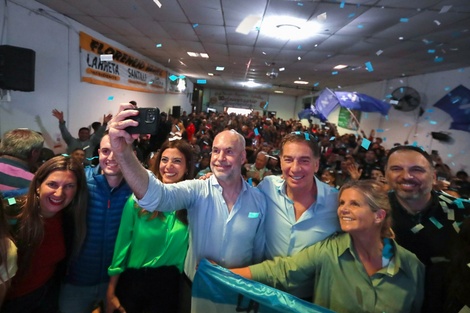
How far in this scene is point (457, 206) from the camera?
176cm

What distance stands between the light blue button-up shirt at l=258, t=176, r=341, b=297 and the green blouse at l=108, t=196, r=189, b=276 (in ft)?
1.92

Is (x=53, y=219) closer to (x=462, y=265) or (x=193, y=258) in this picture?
(x=193, y=258)

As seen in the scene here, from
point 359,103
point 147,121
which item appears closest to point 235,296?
point 147,121

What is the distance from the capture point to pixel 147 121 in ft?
3.42

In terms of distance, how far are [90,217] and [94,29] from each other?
590 cm

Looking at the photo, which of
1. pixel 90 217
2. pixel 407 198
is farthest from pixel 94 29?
pixel 407 198

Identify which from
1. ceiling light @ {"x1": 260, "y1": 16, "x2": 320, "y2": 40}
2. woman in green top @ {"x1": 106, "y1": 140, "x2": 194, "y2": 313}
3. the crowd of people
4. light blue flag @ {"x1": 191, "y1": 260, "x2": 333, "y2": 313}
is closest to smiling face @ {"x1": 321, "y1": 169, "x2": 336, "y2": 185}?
the crowd of people

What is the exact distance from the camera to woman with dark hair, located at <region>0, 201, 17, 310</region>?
45.7 inches

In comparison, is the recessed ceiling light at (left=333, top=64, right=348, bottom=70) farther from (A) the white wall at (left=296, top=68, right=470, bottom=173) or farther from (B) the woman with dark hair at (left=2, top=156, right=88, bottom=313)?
(B) the woman with dark hair at (left=2, top=156, right=88, bottom=313)

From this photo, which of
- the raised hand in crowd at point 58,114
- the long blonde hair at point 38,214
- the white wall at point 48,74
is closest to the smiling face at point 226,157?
the long blonde hair at point 38,214

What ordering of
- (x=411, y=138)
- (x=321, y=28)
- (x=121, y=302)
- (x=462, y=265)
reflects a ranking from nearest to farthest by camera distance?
(x=462, y=265), (x=121, y=302), (x=321, y=28), (x=411, y=138)

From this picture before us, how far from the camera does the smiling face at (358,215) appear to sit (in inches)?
52.7

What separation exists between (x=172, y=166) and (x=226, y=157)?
47 centimetres

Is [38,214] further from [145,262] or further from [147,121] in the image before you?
[147,121]
